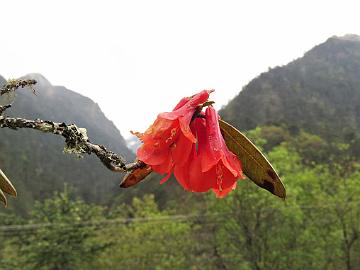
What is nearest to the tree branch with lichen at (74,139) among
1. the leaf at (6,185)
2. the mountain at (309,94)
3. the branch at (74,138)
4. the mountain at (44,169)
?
the branch at (74,138)

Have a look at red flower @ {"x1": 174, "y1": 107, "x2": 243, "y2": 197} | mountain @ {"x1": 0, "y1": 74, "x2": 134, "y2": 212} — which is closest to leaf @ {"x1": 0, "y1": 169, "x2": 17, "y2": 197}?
red flower @ {"x1": 174, "y1": 107, "x2": 243, "y2": 197}

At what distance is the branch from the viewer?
563 mm

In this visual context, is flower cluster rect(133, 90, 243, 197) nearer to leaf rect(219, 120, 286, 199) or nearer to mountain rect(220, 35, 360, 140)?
leaf rect(219, 120, 286, 199)

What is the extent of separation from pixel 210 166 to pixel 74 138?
17 centimetres

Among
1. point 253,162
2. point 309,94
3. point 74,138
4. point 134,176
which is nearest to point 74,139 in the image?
point 74,138

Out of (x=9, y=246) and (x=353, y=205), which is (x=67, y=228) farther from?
(x=353, y=205)

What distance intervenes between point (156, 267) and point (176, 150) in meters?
15.5

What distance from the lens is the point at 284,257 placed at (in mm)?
13766

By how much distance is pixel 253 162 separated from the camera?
67cm

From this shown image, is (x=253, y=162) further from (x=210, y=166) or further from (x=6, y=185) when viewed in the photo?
(x=6, y=185)

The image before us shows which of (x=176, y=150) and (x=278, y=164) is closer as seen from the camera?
(x=176, y=150)

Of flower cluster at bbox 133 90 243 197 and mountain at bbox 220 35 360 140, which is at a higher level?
mountain at bbox 220 35 360 140

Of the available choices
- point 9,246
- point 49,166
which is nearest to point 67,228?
point 9,246

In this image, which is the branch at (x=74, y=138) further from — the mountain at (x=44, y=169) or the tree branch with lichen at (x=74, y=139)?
the mountain at (x=44, y=169)
